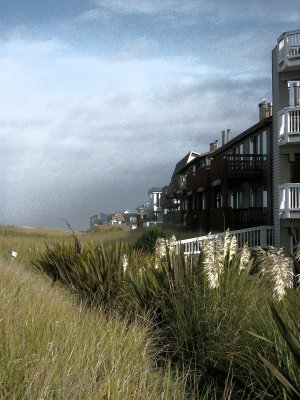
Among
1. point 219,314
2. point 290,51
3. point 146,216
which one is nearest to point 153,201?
point 146,216

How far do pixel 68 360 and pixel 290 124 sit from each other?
23341 millimetres

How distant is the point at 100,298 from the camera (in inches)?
449

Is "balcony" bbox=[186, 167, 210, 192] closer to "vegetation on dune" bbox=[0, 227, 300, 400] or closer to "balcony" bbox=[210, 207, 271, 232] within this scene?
"balcony" bbox=[210, 207, 271, 232]

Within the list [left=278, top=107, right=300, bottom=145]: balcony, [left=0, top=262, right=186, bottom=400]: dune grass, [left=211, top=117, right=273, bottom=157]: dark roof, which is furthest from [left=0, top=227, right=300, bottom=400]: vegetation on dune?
[left=211, top=117, right=273, bottom=157]: dark roof

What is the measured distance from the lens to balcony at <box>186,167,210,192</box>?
40.7 m

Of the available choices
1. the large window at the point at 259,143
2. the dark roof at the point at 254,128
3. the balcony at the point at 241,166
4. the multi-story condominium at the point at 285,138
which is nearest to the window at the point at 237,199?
the dark roof at the point at 254,128

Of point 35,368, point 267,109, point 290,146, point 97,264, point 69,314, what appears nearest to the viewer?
point 35,368

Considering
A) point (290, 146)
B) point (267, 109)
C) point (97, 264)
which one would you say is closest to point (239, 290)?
point (97, 264)

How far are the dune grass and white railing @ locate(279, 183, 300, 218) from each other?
65.6ft

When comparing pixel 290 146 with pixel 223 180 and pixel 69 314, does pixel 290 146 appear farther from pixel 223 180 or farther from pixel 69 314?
pixel 69 314

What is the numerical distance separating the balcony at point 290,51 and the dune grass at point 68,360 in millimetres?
20873

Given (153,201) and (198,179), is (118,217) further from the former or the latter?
(198,179)

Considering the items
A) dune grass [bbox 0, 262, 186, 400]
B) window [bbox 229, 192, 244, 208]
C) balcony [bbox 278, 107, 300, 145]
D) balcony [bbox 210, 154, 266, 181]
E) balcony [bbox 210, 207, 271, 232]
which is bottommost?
dune grass [bbox 0, 262, 186, 400]

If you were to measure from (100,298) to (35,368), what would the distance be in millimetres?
6384
